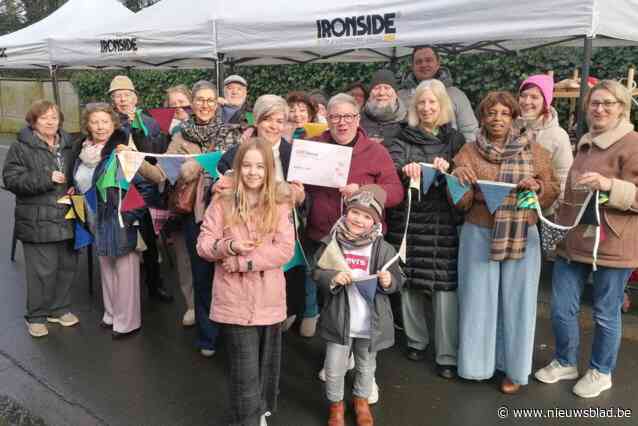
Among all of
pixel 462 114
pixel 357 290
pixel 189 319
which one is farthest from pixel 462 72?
pixel 357 290

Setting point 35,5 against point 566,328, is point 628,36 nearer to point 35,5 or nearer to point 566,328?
point 566,328

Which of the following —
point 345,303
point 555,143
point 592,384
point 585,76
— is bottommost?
point 592,384

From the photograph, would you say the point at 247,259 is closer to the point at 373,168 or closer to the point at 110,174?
the point at 373,168

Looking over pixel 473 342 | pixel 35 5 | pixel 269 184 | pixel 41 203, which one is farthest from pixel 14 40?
pixel 35 5

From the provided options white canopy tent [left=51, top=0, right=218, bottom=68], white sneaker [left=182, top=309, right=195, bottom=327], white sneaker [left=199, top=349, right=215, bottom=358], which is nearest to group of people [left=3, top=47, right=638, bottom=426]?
white sneaker [left=199, top=349, right=215, bottom=358]

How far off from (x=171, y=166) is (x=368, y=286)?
1711mm

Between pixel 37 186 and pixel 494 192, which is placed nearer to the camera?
pixel 494 192

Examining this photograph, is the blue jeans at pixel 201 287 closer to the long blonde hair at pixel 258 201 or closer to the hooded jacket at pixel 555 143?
the long blonde hair at pixel 258 201

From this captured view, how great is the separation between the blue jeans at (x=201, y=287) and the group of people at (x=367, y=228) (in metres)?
0.01

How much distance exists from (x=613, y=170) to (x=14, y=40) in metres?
9.42

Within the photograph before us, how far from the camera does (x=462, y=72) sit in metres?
9.55

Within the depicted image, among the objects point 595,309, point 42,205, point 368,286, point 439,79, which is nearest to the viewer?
point 368,286

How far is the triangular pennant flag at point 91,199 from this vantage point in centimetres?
430

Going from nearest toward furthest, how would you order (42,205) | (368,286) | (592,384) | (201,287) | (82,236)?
(368,286) < (592,384) < (201,287) < (42,205) < (82,236)
